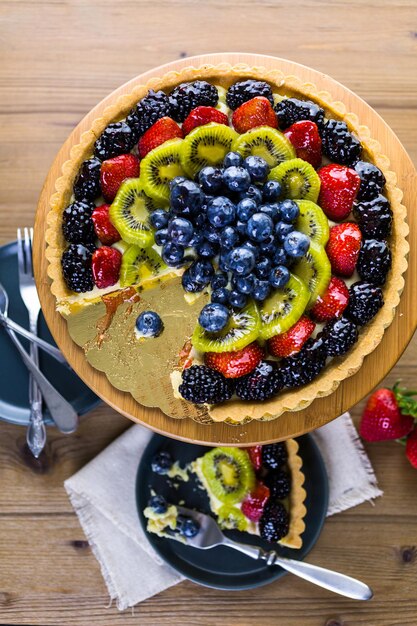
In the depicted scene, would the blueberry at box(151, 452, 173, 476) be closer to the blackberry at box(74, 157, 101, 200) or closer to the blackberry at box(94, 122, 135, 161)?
the blackberry at box(74, 157, 101, 200)

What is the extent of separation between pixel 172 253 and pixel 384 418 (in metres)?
1.15

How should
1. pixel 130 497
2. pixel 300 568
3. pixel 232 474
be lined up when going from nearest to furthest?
pixel 300 568
pixel 232 474
pixel 130 497

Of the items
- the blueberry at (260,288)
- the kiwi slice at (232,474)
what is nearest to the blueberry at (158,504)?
the kiwi slice at (232,474)

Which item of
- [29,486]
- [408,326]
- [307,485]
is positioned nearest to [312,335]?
[408,326]

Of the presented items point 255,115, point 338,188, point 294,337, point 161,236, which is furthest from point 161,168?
point 294,337

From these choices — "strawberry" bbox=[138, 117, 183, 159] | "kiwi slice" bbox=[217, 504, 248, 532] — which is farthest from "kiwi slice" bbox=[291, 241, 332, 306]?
"kiwi slice" bbox=[217, 504, 248, 532]

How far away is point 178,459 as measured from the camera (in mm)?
2801

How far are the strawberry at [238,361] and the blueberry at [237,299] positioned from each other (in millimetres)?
129

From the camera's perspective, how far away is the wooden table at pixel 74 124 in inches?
109

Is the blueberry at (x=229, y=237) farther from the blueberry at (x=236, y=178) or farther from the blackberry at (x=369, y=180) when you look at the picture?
the blackberry at (x=369, y=180)

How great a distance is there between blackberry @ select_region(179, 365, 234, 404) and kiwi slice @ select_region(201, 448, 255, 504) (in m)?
0.63

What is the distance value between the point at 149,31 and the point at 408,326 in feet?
5.33

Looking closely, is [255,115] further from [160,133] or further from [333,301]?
[333,301]

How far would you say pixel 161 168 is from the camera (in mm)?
2150
